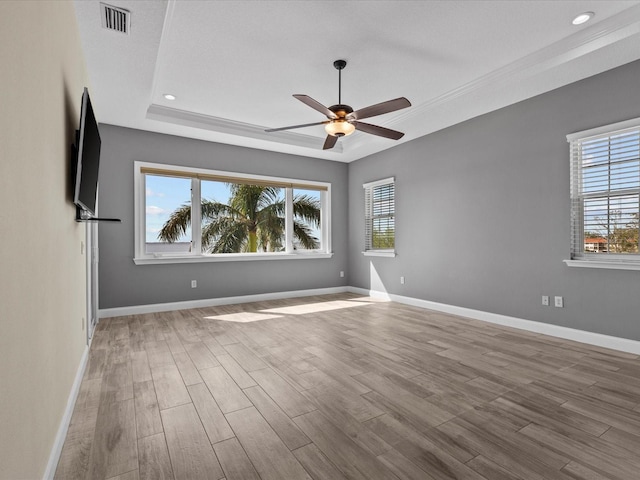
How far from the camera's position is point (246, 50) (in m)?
3.21

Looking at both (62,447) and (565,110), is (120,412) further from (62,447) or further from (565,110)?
(565,110)

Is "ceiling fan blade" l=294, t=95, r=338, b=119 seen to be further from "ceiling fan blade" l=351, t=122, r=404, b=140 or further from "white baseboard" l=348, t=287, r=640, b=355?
"white baseboard" l=348, t=287, r=640, b=355

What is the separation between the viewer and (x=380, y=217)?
6258mm

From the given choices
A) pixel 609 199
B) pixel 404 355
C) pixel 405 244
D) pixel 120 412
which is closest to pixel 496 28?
pixel 609 199

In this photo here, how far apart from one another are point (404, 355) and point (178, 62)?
3.67 metres

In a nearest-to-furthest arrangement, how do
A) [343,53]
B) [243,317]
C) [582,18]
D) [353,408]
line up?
[353,408] → [582,18] → [343,53] → [243,317]

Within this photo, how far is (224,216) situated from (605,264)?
5.13 metres

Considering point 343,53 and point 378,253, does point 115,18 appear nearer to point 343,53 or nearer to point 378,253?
point 343,53

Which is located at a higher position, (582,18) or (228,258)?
(582,18)

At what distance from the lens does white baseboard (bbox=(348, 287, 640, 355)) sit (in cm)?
322

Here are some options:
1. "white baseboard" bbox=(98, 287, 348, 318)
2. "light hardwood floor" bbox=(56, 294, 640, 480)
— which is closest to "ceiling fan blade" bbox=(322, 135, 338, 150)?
"light hardwood floor" bbox=(56, 294, 640, 480)

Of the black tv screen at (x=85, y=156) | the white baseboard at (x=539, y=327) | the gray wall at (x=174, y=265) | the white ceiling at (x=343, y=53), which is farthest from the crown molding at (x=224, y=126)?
the white baseboard at (x=539, y=327)

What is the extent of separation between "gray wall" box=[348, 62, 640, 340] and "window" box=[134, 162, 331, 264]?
1.75 metres

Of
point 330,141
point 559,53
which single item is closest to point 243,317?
point 330,141
